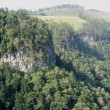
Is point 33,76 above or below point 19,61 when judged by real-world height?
below

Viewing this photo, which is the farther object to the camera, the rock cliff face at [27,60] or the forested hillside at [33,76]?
the rock cliff face at [27,60]

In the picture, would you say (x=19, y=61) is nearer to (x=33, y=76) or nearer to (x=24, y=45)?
(x=24, y=45)

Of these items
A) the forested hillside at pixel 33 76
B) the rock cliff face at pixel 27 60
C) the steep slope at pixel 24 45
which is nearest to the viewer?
the forested hillside at pixel 33 76

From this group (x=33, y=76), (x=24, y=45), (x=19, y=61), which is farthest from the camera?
(x=24, y=45)

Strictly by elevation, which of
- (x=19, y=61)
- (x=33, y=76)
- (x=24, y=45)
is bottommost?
(x=33, y=76)

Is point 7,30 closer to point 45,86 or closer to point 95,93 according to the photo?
point 45,86

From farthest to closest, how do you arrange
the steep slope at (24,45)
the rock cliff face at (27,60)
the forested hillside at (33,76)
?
the steep slope at (24,45)
the rock cliff face at (27,60)
the forested hillside at (33,76)

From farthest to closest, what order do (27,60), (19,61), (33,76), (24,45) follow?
(24,45) → (27,60) → (19,61) → (33,76)

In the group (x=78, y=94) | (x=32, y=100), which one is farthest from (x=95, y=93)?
(x=32, y=100)

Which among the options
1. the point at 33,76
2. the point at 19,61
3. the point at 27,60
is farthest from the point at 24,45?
the point at 33,76
